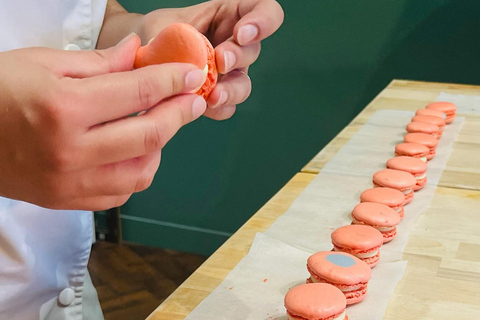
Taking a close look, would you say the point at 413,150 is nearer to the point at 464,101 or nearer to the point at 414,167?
the point at 414,167

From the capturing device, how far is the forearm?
3.44 ft

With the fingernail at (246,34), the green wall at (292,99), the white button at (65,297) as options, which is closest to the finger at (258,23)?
the fingernail at (246,34)

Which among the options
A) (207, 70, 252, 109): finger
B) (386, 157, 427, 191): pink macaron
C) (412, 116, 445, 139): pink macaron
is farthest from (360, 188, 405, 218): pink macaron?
(412, 116, 445, 139): pink macaron

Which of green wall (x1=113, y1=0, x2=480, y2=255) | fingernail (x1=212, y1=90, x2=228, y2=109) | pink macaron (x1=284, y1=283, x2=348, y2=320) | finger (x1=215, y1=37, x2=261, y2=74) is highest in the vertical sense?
finger (x1=215, y1=37, x2=261, y2=74)

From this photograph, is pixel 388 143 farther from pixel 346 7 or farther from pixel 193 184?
pixel 193 184

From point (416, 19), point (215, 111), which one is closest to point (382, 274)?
point (215, 111)

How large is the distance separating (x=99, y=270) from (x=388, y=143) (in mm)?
1693

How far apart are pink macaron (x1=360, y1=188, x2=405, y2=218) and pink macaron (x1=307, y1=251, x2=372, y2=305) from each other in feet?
0.87

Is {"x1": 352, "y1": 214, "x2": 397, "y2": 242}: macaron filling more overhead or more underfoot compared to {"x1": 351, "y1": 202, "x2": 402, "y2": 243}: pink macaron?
more underfoot

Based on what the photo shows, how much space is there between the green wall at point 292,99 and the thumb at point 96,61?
6.34ft

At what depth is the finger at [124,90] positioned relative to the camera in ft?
1.75

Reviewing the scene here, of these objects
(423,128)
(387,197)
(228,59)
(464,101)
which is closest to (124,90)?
(228,59)

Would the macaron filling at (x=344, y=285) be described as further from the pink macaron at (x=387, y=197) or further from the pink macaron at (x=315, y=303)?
the pink macaron at (x=387, y=197)

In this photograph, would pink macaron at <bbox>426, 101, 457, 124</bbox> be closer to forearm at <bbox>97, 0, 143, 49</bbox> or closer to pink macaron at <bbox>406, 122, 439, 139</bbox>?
pink macaron at <bbox>406, 122, 439, 139</bbox>
